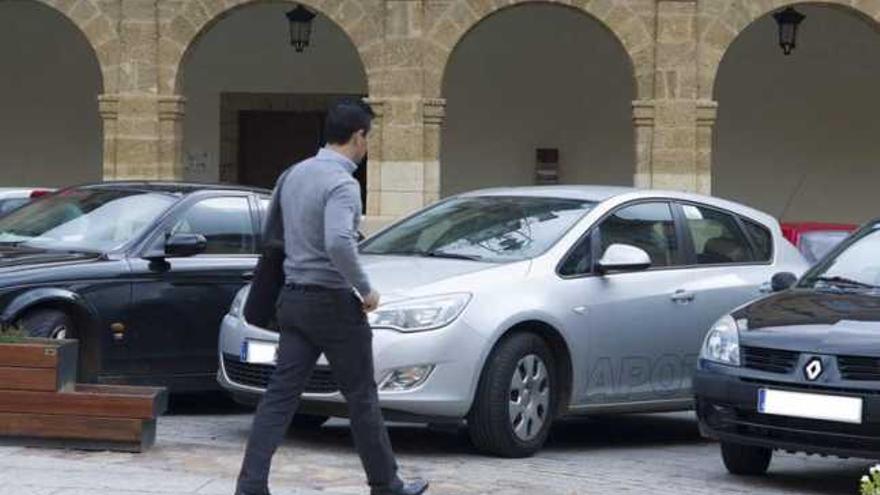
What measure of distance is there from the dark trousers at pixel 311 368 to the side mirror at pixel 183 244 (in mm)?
3433

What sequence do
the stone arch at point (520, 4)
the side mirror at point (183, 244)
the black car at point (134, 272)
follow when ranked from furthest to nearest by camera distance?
1. the stone arch at point (520, 4)
2. the side mirror at point (183, 244)
3. the black car at point (134, 272)

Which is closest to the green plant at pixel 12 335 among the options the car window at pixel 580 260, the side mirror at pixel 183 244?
the side mirror at pixel 183 244

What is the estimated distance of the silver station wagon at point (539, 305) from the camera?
948 centimetres

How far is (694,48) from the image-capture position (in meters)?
21.1

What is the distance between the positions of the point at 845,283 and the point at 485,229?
2.10 meters

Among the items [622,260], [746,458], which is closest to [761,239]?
[622,260]

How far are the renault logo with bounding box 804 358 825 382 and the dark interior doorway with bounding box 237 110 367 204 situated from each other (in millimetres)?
16416

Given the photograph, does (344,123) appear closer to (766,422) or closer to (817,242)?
(766,422)

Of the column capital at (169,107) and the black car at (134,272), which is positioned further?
the column capital at (169,107)

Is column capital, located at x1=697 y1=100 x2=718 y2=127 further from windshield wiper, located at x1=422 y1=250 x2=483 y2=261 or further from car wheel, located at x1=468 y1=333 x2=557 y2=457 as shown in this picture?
car wheel, located at x1=468 y1=333 x2=557 y2=457

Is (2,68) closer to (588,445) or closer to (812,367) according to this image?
(588,445)

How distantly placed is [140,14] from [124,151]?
64.6 inches

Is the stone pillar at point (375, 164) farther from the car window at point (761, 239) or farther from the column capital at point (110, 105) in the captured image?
the car window at point (761, 239)

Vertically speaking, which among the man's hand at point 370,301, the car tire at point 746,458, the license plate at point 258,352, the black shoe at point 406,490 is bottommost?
the car tire at point 746,458
